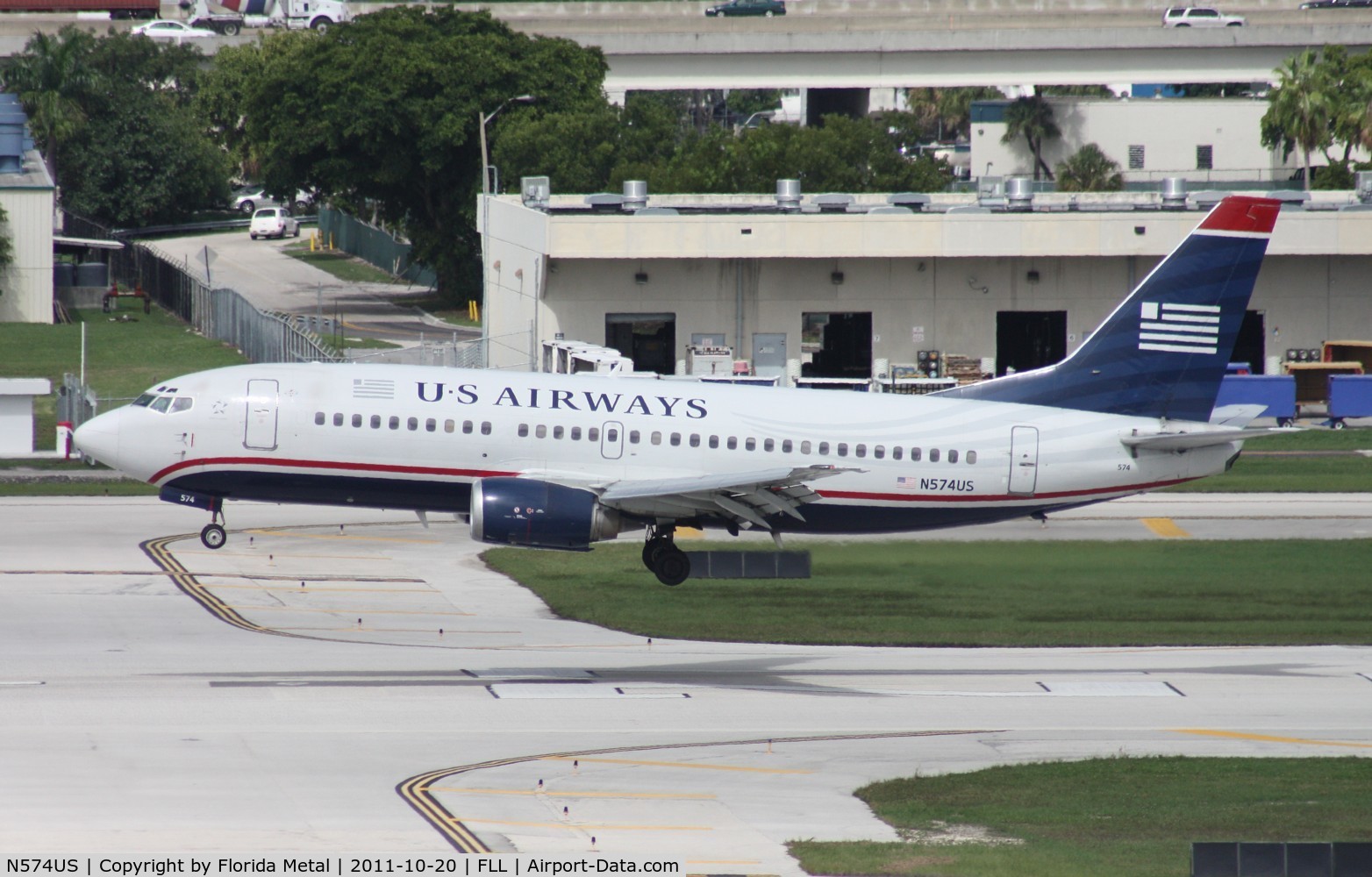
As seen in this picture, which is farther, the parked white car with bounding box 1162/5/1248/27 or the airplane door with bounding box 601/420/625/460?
the parked white car with bounding box 1162/5/1248/27

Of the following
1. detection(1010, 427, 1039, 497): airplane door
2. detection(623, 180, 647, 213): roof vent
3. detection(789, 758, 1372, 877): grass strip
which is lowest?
detection(789, 758, 1372, 877): grass strip

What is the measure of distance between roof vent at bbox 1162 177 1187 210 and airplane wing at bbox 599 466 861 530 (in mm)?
54952

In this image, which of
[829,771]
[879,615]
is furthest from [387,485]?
[879,615]

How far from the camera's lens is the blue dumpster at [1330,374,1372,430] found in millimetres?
83062

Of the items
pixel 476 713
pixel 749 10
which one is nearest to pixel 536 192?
pixel 476 713

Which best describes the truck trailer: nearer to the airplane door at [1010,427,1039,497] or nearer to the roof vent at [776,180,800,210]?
the roof vent at [776,180,800,210]

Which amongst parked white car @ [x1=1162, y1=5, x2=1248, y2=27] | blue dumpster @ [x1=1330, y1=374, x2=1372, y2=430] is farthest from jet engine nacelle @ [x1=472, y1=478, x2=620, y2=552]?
parked white car @ [x1=1162, y1=5, x2=1248, y2=27]

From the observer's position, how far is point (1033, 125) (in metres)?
151

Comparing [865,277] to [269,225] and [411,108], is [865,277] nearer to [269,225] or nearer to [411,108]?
[411,108]

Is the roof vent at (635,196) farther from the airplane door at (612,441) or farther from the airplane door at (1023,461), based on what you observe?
the airplane door at (612,441)

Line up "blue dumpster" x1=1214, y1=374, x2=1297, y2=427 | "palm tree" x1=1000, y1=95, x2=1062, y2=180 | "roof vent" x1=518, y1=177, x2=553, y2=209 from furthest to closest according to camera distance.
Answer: "palm tree" x1=1000, y1=95, x2=1062, y2=180 → "roof vent" x1=518, y1=177, x2=553, y2=209 → "blue dumpster" x1=1214, y1=374, x2=1297, y2=427

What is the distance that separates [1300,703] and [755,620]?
47.5 feet

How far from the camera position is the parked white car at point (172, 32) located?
18225 cm

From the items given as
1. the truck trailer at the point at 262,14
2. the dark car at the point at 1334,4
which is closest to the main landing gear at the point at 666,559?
the dark car at the point at 1334,4
